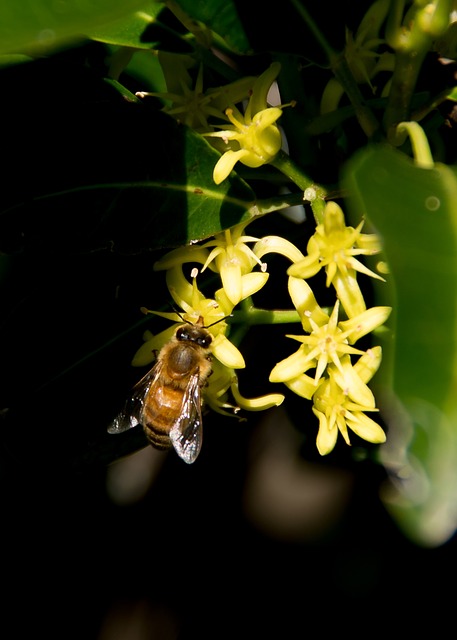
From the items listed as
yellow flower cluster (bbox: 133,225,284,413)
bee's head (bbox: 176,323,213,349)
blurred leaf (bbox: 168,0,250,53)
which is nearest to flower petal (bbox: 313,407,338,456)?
yellow flower cluster (bbox: 133,225,284,413)

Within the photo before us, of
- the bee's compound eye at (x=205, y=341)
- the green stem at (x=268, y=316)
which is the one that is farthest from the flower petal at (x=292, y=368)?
the bee's compound eye at (x=205, y=341)

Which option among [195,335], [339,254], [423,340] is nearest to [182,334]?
[195,335]

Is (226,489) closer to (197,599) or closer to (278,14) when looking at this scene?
(197,599)

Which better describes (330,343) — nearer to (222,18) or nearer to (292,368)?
(292,368)

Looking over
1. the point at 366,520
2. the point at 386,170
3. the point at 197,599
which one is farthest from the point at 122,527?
the point at 386,170

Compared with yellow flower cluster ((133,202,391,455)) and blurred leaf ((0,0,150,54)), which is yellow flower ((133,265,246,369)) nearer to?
yellow flower cluster ((133,202,391,455))

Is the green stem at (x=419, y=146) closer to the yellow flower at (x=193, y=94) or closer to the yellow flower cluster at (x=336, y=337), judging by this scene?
the yellow flower cluster at (x=336, y=337)

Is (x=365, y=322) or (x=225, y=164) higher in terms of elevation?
(x=225, y=164)
